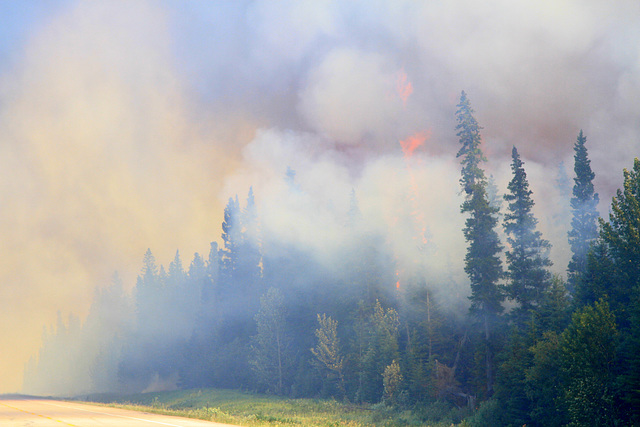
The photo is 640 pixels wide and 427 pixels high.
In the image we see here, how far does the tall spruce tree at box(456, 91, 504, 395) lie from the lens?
62312 millimetres

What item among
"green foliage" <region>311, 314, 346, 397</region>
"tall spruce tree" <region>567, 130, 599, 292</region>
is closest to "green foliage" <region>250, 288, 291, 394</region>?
"green foliage" <region>311, 314, 346, 397</region>

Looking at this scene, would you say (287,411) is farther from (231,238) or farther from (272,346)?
(231,238)

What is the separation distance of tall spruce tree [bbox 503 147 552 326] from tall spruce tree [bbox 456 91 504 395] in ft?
6.92

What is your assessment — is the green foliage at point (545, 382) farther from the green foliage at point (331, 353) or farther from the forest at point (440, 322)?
the green foliage at point (331, 353)

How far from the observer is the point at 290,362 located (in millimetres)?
99750

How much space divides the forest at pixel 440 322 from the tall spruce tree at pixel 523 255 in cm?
17

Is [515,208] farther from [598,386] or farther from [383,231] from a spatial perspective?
[598,386]

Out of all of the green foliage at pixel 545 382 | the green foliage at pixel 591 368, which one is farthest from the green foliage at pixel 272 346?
the green foliage at pixel 591 368

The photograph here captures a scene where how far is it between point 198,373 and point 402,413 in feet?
228

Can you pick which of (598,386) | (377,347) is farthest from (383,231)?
(598,386)

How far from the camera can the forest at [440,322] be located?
3844cm

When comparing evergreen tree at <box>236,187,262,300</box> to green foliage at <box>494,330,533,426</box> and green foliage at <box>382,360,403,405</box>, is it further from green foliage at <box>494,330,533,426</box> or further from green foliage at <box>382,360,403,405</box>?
green foliage at <box>494,330,533,426</box>

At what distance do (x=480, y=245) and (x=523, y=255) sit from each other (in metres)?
5.81

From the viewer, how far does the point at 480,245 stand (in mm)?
64188
